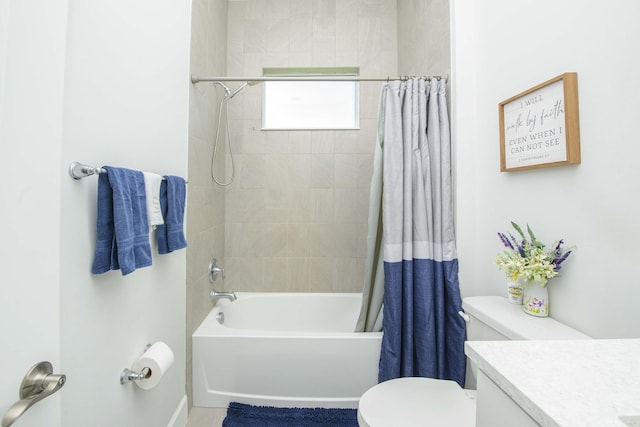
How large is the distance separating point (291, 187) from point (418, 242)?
122cm

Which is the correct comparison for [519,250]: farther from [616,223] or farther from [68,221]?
[68,221]

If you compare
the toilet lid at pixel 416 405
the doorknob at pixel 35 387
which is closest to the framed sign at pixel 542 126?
the toilet lid at pixel 416 405

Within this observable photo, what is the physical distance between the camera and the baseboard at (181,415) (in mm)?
1482

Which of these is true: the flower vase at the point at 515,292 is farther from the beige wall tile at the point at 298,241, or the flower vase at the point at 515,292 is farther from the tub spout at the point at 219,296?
the tub spout at the point at 219,296

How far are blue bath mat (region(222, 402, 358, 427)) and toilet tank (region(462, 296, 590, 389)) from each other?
2.95ft

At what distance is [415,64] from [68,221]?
218 cm

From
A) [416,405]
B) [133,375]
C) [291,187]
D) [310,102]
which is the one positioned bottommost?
[416,405]

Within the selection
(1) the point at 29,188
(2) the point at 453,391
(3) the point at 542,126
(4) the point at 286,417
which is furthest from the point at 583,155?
(4) the point at 286,417

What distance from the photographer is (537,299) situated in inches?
42.2

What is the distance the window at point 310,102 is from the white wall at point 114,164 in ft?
3.62

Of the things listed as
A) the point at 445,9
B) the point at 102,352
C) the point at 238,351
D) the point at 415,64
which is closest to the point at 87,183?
the point at 102,352

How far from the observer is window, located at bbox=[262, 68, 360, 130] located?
2533mm

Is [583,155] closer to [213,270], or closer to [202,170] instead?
[202,170]

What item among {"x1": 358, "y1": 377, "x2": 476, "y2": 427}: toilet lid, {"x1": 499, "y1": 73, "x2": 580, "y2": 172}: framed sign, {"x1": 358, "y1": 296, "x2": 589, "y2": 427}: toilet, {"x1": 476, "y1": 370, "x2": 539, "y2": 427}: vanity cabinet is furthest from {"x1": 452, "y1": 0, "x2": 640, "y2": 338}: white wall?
{"x1": 476, "y1": 370, "x2": 539, "y2": 427}: vanity cabinet
